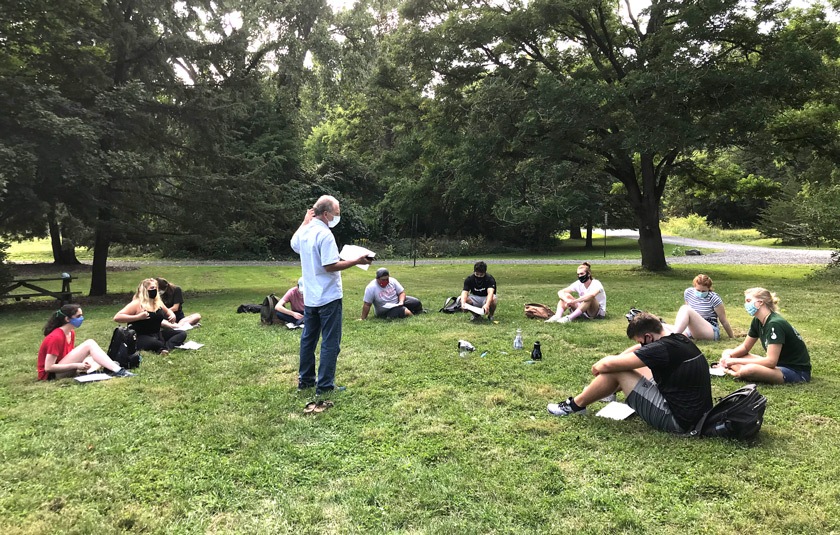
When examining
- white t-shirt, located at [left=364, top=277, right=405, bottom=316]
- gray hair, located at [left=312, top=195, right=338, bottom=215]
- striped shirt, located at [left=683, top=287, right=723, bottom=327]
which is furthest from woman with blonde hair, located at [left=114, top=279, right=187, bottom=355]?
striped shirt, located at [left=683, top=287, right=723, bottom=327]

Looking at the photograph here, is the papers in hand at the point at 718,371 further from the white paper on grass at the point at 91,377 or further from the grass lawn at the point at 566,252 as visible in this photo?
the grass lawn at the point at 566,252

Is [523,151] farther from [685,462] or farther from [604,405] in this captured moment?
[685,462]

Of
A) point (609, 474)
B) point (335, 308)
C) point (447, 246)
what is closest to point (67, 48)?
point (335, 308)

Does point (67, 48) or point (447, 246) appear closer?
point (67, 48)

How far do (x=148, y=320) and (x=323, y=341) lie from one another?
3.53 metres

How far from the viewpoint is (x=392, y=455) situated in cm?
371

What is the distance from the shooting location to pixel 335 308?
16.2ft

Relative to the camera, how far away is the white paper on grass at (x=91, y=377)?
560 centimetres

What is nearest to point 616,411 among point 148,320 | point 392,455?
point 392,455

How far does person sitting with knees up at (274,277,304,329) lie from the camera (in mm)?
8688

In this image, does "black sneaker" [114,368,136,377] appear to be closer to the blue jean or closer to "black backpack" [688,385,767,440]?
the blue jean

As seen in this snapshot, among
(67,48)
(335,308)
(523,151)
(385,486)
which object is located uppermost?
(67,48)

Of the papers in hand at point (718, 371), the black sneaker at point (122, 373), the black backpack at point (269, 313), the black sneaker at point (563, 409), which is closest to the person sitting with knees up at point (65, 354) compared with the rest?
the black sneaker at point (122, 373)

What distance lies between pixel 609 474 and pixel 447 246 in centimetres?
2859
